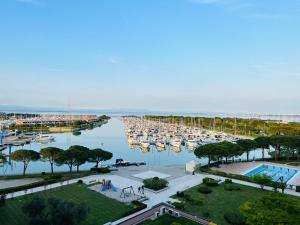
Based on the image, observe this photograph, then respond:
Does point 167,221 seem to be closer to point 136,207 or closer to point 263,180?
point 136,207

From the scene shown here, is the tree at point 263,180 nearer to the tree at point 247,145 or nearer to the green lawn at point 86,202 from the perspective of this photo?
the green lawn at point 86,202

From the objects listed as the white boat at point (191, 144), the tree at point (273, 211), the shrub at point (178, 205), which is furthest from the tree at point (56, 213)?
the white boat at point (191, 144)

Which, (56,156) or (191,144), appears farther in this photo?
(191,144)

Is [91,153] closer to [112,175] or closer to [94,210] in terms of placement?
[112,175]

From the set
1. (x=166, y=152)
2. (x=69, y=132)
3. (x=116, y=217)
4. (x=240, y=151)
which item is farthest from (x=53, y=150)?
(x=69, y=132)

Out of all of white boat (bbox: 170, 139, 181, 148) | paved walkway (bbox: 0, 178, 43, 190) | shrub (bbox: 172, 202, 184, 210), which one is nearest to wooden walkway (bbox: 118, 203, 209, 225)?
shrub (bbox: 172, 202, 184, 210)

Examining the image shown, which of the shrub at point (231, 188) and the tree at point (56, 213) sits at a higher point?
the tree at point (56, 213)

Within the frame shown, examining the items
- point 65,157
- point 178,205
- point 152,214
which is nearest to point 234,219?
point 178,205
